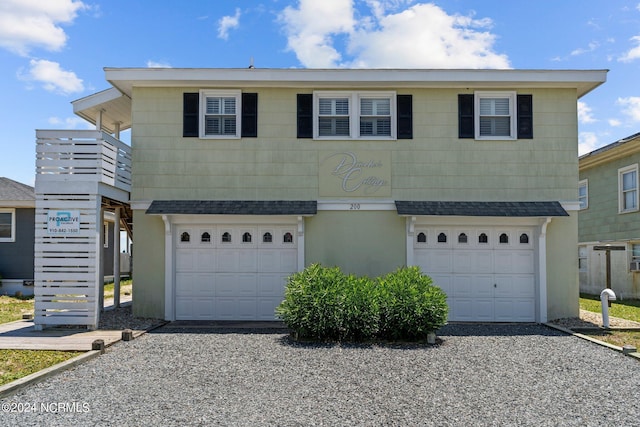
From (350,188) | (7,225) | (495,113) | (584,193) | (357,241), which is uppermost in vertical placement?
(495,113)

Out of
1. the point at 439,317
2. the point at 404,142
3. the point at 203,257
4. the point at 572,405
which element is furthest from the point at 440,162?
the point at 572,405

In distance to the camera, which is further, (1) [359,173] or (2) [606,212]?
(2) [606,212]

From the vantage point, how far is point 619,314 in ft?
41.9

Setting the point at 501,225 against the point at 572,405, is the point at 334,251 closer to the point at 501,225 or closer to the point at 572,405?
the point at 501,225

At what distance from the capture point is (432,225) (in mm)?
11719

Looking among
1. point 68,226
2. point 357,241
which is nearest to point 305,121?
point 357,241

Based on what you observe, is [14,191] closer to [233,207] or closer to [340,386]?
[233,207]

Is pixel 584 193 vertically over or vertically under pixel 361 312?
over

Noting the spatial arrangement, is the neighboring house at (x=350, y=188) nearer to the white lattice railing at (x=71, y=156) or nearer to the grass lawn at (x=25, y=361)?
the white lattice railing at (x=71, y=156)

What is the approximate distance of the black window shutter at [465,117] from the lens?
11742 millimetres

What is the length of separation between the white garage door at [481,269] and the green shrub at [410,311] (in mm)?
2368

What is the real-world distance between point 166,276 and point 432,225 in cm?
622

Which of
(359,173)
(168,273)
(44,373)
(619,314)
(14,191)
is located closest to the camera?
(44,373)

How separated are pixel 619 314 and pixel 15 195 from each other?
19.2 m
